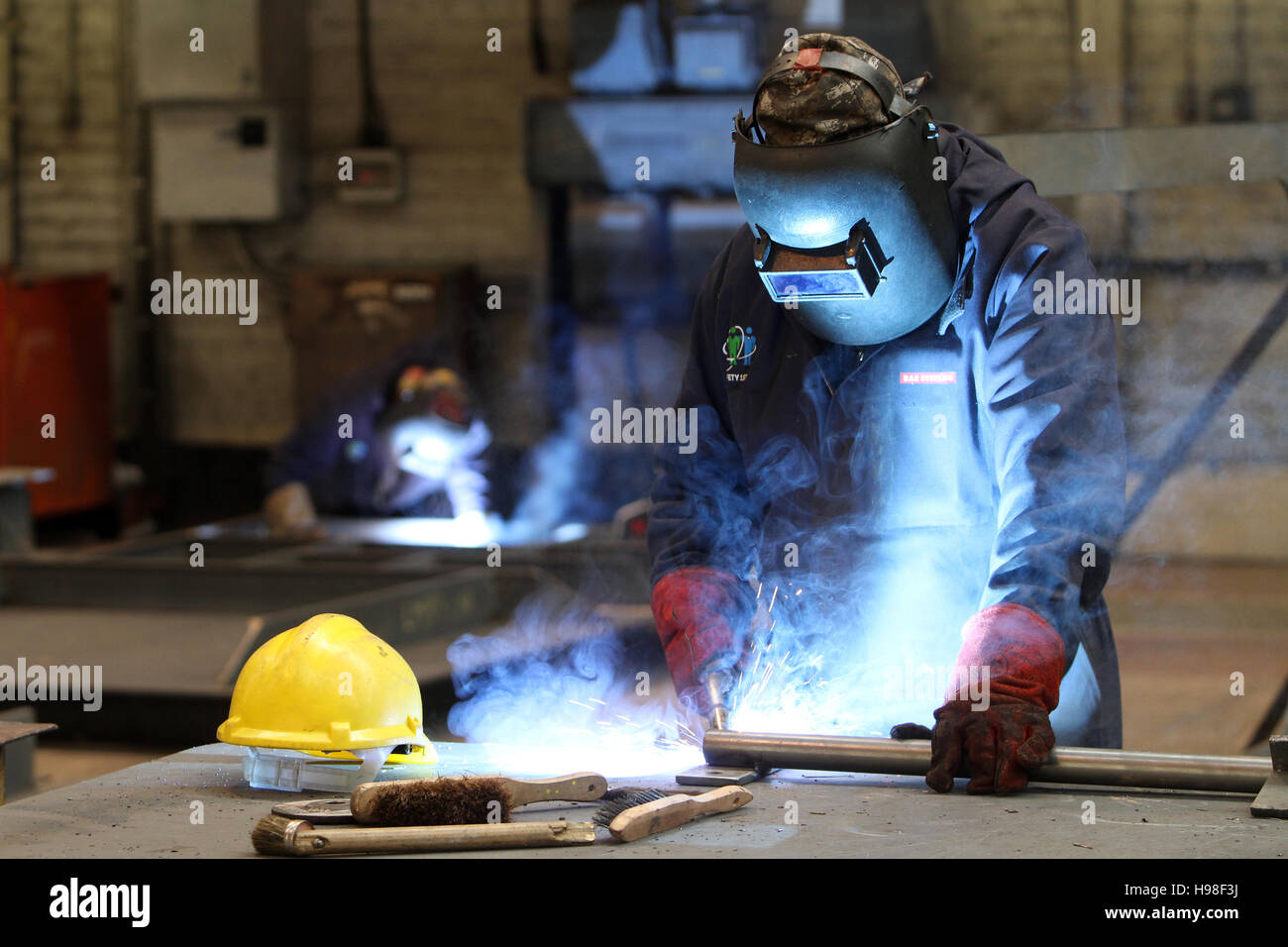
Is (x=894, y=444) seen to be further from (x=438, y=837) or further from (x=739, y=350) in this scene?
(x=438, y=837)

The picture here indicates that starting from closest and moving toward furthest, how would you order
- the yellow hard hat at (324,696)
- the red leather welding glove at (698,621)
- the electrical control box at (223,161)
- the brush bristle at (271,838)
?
the brush bristle at (271,838) → the yellow hard hat at (324,696) → the red leather welding glove at (698,621) → the electrical control box at (223,161)

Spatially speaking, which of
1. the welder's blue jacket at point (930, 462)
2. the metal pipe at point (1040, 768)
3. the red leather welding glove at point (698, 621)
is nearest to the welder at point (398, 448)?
the welder's blue jacket at point (930, 462)

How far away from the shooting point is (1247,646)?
20.1 feet

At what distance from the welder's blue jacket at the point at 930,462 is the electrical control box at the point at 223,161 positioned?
6.92 metres

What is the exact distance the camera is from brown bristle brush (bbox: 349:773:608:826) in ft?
4.53

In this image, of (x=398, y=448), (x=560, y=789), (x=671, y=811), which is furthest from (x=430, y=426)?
(x=671, y=811)

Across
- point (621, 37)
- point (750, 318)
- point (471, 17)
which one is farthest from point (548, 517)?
point (750, 318)

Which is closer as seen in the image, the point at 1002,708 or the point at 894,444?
the point at 1002,708

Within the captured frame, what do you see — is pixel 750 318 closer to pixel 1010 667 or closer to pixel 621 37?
pixel 1010 667

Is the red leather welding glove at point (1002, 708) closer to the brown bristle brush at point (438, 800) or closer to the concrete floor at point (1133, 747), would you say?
the concrete floor at point (1133, 747)

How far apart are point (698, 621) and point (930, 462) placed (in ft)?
1.33

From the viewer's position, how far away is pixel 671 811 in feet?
4.64

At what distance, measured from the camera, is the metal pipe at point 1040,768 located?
1513mm

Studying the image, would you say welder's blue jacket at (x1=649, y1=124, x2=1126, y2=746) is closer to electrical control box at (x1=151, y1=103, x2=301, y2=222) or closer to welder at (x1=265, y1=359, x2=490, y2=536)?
welder at (x1=265, y1=359, x2=490, y2=536)
